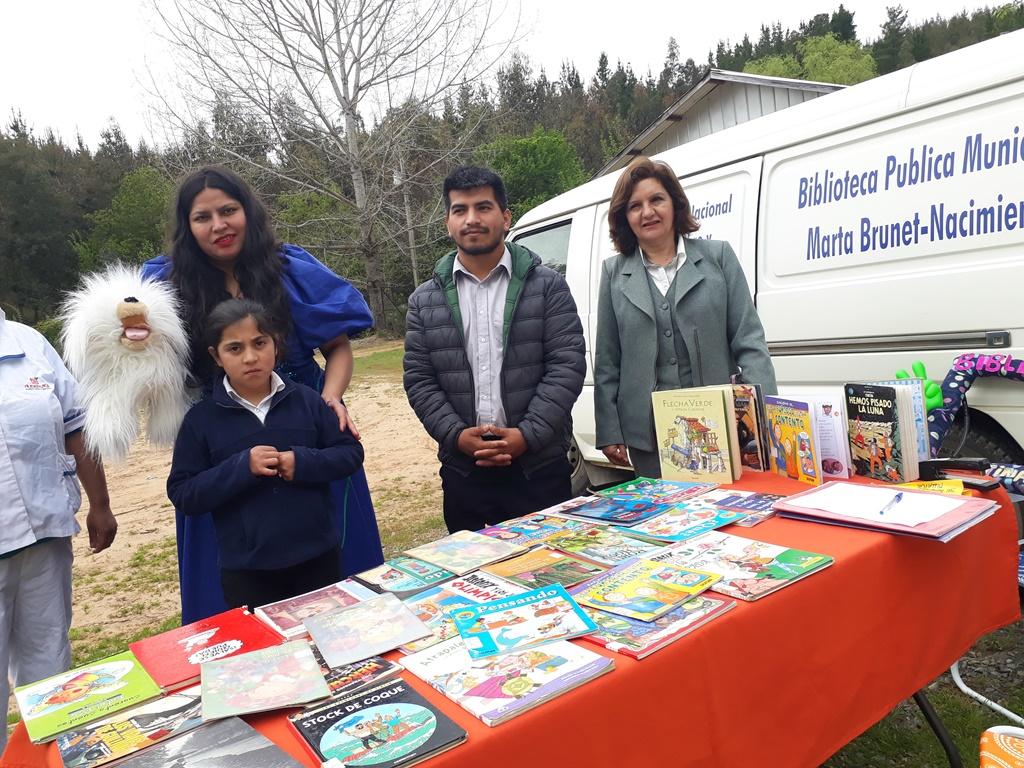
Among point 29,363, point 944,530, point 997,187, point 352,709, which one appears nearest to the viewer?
point 352,709

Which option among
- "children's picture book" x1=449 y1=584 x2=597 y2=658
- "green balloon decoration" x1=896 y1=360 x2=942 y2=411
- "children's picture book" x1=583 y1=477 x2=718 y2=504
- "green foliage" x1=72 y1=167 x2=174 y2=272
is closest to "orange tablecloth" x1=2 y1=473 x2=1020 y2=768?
"children's picture book" x1=449 y1=584 x2=597 y2=658

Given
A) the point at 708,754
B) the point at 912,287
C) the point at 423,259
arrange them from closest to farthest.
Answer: the point at 708,754 < the point at 912,287 < the point at 423,259

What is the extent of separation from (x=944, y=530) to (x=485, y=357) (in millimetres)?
1529

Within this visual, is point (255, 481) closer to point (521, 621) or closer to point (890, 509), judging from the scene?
point (521, 621)

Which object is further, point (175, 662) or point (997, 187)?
point (997, 187)

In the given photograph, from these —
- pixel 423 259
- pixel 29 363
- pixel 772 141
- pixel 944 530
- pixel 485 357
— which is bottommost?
A: pixel 944 530

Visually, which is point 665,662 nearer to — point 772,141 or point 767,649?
point 767,649

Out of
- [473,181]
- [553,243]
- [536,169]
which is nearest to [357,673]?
[473,181]

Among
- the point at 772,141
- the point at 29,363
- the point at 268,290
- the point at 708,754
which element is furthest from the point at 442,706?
the point at 772,141

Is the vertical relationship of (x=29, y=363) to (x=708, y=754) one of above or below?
above

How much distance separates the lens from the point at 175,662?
1.35 meters

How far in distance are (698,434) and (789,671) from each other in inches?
39.4

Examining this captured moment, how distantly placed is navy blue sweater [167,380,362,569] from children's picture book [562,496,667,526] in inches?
27.5

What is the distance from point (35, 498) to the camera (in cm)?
207
